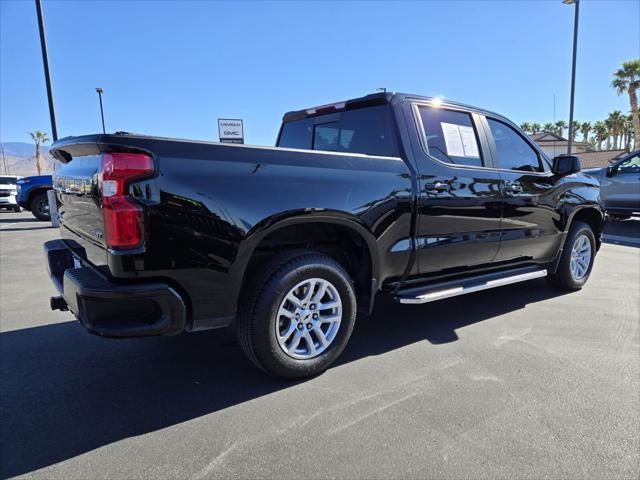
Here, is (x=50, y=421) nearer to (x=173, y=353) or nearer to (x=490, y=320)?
(x=173, y=353)

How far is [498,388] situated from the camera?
2.72m

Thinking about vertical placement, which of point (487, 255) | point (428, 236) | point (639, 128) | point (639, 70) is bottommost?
point (487, 255)

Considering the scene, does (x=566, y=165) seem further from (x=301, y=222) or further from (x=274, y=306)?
(x=274, y=306)

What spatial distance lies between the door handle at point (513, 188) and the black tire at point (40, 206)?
1273 cm

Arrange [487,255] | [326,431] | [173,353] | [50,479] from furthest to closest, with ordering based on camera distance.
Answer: [487,255]
[173,353]
[326,431]
[50,479]

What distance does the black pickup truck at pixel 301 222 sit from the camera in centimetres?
218

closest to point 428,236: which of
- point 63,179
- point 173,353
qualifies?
point 173,353

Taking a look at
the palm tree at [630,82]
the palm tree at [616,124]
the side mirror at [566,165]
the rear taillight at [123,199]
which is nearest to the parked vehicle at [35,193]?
the rear taillight at [123,199]

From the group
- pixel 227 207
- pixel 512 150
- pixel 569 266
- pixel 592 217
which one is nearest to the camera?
pixel 227 207

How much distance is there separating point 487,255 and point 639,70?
3814 centimetres

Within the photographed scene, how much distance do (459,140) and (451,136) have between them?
106 mm

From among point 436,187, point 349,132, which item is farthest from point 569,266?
point 349,132

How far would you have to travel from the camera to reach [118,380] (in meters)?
2.80

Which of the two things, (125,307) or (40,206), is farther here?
(40,206)
